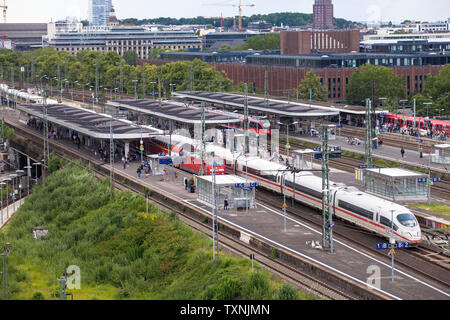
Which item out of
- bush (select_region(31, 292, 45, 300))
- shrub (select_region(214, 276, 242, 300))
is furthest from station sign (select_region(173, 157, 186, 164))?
shrub (select_region(214, 276, 242, 300))

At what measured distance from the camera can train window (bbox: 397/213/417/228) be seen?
42656mm

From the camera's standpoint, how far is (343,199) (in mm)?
48469

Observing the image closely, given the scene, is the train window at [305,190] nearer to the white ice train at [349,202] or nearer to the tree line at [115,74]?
the white ice train at [349,202]

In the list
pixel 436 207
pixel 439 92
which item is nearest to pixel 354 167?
pixel 436 207

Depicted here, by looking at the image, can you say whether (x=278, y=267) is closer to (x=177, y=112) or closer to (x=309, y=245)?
(x=309, y=245)

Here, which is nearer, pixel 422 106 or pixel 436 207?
pixel 436 207

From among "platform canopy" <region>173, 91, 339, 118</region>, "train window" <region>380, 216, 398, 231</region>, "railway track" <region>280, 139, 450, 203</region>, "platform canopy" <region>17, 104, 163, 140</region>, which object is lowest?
"railway track" <region>280, 139, 450, 203</region>

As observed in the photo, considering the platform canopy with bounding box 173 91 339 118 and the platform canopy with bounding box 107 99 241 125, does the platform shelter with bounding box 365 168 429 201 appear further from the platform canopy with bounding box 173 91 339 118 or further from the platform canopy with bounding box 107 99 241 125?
the platform canopy with bounding box 173 91 339 118

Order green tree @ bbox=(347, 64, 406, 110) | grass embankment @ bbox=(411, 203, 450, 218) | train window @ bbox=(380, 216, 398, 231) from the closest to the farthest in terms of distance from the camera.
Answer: train window @ bbox=(380, 216, 398, 231), grass embankment @ bbox=(411, 203, 450, 218), green tree @ bbox=(347, 64, 406, 110)

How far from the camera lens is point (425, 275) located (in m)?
38.3

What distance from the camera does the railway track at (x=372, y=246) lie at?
38.8m

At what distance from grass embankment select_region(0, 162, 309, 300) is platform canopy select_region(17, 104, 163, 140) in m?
10.2

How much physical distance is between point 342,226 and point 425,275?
10.5 metres

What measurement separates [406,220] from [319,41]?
13173 cm
